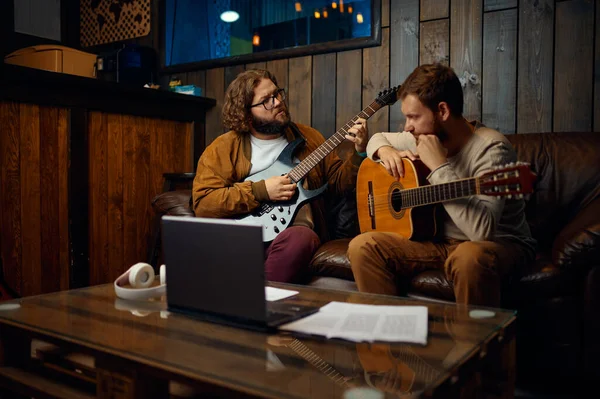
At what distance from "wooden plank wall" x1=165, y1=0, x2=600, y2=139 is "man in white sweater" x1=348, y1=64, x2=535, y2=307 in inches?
30.5

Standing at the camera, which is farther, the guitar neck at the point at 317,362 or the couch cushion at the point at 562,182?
the couch cushion at the point at 562,182

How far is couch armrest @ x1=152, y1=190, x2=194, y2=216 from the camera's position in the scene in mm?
2547

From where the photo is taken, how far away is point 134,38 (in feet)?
12.6

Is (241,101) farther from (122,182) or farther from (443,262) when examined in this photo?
(443,262)

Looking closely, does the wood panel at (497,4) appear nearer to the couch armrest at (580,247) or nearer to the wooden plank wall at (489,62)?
the wooden plank wall at (489,62)

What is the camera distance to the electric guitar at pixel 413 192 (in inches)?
60.0

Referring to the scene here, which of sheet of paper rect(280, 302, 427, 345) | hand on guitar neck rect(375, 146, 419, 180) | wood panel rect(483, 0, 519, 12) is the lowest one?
sheet of paper rect(280, 302, 427, 345)

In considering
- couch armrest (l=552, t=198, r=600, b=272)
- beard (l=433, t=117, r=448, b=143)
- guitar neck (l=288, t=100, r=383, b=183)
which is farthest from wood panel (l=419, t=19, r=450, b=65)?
couch armrest (l=552, t=198, r=600, b=272)

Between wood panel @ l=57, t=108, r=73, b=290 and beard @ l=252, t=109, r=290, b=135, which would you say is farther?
wood panel @ l=57, t=108, r=73, b=290

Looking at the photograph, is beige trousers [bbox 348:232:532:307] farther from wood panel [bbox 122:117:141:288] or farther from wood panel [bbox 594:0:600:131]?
wood panel [bbox 122:117:141:288]

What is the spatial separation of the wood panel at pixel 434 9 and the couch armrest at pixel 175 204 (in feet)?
4.88

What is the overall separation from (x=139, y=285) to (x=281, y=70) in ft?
6.62

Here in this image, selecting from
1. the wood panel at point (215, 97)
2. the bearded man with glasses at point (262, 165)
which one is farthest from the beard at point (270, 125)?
the wood panel at point (215, 97)

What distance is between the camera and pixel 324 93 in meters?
3.07
